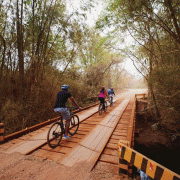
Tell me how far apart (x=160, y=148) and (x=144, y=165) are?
828 cm

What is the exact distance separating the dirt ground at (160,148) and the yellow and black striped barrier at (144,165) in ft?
21.0

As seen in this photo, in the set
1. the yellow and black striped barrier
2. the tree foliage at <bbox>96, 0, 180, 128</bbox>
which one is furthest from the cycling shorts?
the tree foliage at <bbox>96, 0, 180, 128</bbox>

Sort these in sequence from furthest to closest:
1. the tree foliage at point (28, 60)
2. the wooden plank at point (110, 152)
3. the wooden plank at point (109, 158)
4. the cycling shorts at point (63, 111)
Answer: the tree foliage at point (28, 60) < the cycling shorts at point (63, 111) < the wooden plank at point (110, 152) < the wooden plank at point (109, 158)

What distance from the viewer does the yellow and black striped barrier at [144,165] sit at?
1.50 meters

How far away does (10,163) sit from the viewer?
8.57 feet

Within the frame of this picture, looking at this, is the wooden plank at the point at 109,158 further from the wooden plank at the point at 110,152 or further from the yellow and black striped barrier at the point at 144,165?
the yellow and black striped barrier at the point at 144,165

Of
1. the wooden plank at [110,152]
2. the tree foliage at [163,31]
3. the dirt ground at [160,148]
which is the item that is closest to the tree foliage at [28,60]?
the tree foliage at [163,31]

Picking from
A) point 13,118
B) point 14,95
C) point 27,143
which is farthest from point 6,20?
point 27,143

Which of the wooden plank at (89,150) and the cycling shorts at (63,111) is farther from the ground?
the cycling shorts at (63,111)

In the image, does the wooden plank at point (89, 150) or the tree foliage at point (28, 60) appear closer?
the wooden plank at point (89, 150)

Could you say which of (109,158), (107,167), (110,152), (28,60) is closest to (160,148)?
(110,152)

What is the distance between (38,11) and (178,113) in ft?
30.7

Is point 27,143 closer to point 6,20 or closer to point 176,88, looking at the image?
point 6,20

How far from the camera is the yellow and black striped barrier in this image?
1.50m
